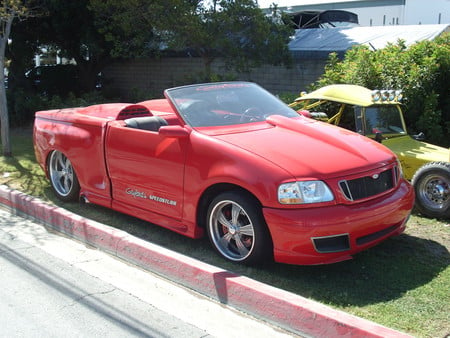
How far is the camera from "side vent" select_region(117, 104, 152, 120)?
579 cm

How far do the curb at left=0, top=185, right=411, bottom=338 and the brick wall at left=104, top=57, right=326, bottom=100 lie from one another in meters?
7.50

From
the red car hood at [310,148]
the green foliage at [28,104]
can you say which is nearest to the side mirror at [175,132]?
the red car hood at [310,148]

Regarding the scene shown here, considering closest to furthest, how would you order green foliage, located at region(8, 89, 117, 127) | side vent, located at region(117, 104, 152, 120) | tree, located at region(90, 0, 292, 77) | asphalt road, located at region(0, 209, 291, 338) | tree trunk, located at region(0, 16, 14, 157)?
asphalt road, located at region(0, 209, 291, 338), side vent, located at region(117, 104, 152, 120), tree trunk, located at region(0, 16, 14, 157), tree, located at region(90, 0, 292, 77), green foliage, located at region(8, 89, 117, 127)

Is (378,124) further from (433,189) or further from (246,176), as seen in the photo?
(246,176)

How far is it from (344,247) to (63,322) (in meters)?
2.32

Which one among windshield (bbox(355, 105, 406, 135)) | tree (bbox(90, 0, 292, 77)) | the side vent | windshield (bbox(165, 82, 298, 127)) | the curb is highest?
tree (bbox(90, 0, 292, 77))

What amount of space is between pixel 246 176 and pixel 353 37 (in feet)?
44.1

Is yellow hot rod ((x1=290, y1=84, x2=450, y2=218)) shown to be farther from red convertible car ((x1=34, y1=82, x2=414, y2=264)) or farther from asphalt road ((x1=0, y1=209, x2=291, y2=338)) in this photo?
asphalt road ((x1=0, y1=209, x2=291, y2=338))

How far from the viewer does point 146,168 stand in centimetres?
501

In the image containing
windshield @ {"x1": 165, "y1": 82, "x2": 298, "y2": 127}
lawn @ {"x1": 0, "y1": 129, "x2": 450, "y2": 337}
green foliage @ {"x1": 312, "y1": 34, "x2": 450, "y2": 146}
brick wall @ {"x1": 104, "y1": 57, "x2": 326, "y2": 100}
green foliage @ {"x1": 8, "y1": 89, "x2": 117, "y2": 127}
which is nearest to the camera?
lawn @ {"x1": 0, "y1": 129, "x2": 450, "y2": 337}

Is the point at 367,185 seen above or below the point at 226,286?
above

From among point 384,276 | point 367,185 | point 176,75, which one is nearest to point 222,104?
point 367,185

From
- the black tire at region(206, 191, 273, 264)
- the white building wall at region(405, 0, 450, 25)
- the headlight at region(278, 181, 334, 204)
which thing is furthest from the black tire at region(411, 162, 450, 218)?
the white building wall at region(405, 0, 450, 25)

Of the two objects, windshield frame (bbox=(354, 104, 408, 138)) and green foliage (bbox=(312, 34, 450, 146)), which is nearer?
windshield frame (bbox=(354, 104, 408, 138))
